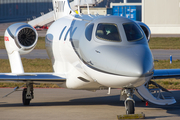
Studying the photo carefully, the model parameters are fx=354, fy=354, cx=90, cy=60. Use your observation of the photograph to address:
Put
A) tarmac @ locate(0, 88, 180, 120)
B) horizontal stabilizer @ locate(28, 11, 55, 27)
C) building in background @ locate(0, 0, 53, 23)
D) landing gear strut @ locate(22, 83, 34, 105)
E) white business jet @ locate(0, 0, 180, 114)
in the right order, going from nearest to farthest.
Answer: white business jet @ locate(0, 0, 180, 114) < tarmac @ locate(0, 88, 180, 120) < landing gear strut @ locate(22, 83, 34, 105) < horizontal stabilizer @ locate(28, 11, 55, 27) < building in background @ locate(0, 0, 53, 23)

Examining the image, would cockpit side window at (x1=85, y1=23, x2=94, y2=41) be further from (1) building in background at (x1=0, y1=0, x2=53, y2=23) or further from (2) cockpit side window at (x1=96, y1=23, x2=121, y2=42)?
(1) building in background at (x1=0, y1=0, x2=53, y2=23)

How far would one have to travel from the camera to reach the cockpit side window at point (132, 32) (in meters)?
10.9

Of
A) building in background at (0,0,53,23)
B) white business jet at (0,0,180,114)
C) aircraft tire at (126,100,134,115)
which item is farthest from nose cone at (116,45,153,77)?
building in background at (0,0,53,23)

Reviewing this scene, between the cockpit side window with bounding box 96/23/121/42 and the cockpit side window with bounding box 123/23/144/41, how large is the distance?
0.31 meters

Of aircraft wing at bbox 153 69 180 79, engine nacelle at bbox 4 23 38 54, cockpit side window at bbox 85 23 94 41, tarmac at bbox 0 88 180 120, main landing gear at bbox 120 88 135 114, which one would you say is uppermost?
cockpit side window at bbox 85 23 94 41

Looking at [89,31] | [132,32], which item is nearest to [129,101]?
[132,32]

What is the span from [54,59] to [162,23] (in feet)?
165

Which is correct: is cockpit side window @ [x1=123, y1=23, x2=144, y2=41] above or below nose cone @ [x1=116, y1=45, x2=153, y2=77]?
above

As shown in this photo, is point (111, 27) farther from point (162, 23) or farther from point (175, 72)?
point (162, 23)

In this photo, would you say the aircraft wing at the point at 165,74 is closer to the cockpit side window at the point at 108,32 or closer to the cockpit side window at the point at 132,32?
the cockpit side window at the point at 132,32

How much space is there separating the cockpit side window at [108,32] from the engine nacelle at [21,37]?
494 cm

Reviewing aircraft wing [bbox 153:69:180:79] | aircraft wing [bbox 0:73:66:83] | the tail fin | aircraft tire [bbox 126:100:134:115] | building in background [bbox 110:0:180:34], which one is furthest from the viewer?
building in background [bbox 110:0:180:34]

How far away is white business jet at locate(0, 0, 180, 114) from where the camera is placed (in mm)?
9938

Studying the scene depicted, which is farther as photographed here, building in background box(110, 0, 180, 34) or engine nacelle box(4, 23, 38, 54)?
building in background box(110, 0, 180, 34)
